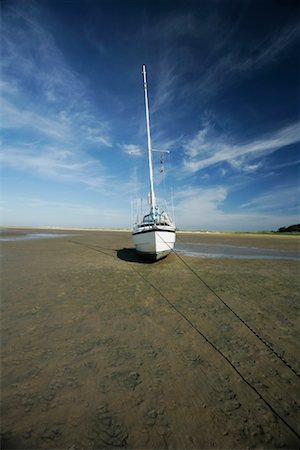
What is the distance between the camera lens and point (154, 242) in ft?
38.1

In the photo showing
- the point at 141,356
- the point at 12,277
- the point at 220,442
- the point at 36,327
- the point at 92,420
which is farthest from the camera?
the point at 12,277

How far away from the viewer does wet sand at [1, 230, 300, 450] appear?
2.27 metres

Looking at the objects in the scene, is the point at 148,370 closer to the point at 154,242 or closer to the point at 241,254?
the point at 154,242

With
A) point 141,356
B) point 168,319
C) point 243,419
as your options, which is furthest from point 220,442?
point 168,319

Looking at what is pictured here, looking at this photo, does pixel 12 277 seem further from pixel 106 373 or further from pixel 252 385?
pixel 252 385

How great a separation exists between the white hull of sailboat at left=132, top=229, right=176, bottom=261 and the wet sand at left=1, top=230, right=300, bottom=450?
16.4ft

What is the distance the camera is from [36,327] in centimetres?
457

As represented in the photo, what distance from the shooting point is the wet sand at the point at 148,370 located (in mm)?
2268

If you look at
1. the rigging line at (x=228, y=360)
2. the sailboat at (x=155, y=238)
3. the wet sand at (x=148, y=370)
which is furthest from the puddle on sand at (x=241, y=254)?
the rigging line at (x=228, y=360)

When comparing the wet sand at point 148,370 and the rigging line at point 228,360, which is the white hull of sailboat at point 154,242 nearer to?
the rigging line at point 228,360

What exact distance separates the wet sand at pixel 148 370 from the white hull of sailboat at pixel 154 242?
498 cm

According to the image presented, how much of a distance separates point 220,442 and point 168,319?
9.64 feet

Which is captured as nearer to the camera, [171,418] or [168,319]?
[171,418]

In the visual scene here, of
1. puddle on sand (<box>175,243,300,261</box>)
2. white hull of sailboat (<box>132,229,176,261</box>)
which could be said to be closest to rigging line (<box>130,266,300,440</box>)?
white hull of sailboat (<box>132,229,176,261</box>)
